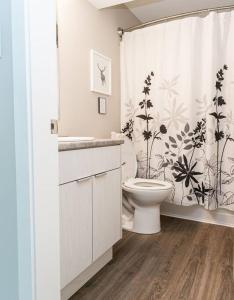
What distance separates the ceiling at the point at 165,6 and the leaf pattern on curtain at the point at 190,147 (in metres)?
0.73

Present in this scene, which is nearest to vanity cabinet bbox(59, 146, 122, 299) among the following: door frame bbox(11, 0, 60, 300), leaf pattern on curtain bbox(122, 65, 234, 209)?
door frame bbox(11, 0, 60, 300)

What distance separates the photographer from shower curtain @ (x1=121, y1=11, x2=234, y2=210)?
232cm

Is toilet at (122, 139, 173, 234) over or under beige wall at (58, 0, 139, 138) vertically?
under

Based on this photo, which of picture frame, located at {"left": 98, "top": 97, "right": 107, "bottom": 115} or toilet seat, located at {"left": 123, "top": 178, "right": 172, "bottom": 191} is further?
picture frame, located at {"left": 98, "top": 97, "right": 107, "bottom": 115}

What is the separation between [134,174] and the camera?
2598mm

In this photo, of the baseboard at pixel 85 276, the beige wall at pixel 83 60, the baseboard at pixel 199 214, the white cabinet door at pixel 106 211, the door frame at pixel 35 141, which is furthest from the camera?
the baseboard at pixel 199 214

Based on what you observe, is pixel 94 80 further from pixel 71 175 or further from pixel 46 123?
pixel 46 123

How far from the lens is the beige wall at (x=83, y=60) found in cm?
195

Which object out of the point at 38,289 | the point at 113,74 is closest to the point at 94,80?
the point at 113,74

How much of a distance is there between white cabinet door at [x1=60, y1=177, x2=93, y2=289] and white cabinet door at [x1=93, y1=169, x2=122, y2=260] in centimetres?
7

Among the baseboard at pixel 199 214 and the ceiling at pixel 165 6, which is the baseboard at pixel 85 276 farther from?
the ceiling at pixel 165 6

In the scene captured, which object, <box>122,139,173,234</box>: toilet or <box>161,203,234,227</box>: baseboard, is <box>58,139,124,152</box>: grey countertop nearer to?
<box>122,139,173,234</box>: toilet

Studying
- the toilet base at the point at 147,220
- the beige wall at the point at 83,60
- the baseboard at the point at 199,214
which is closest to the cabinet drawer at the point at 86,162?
the beige wall at the point at 83,60

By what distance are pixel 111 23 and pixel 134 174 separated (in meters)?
1.50
